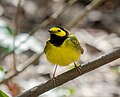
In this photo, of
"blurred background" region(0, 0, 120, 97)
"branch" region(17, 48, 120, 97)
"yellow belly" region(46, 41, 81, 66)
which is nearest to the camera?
"branch" region(17, 48, 120, 97)

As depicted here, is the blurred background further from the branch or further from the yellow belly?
the branch

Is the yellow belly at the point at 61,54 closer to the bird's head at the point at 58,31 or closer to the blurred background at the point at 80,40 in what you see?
the bird's head at the point at 58,31

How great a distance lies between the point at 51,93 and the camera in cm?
278

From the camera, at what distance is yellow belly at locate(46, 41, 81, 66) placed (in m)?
2.43

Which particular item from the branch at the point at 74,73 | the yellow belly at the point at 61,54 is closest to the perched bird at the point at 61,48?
the yellow belly at the point at 61,54

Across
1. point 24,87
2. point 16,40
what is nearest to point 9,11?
point 24,87

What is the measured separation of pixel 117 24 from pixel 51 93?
2970mm

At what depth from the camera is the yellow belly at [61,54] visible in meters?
2.43

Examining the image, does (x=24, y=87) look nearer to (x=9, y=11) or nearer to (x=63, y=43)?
Result: (x=63, y=43)

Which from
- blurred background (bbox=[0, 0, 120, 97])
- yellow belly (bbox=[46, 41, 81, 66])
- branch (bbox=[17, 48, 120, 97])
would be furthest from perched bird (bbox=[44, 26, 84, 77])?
blurred background (bbox=[0, 0, 120, 97])

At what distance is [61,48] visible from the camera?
2.46 m

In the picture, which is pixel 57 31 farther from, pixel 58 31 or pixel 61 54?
pixel 61 54

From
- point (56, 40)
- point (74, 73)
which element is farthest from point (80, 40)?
point (74, 73)

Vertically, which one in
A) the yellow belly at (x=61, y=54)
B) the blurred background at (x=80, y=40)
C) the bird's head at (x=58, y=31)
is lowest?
the blurred background at (x=80, y=40)
